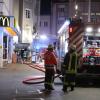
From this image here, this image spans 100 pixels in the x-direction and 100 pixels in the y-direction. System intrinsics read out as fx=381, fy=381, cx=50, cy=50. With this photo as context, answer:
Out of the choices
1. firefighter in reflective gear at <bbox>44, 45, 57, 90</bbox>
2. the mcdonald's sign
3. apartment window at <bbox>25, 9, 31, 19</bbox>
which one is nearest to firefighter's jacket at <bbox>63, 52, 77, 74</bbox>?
firefighter in reflective gear at <bbox>44, 45, 57, 90</bbox>

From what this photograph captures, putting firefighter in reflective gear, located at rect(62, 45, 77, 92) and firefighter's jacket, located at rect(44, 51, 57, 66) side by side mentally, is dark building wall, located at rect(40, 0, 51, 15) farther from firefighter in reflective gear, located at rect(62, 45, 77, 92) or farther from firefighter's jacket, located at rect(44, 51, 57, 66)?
firefighter in reflective gear, located at rect(62, 45, 77, 92)

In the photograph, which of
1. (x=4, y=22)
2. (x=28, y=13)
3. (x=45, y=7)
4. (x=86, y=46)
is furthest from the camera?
(x=45, y=7)

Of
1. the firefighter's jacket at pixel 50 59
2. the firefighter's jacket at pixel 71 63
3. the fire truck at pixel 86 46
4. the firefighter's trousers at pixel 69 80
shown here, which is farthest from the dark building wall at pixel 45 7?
the firefighter's trousers at pixel 69 80

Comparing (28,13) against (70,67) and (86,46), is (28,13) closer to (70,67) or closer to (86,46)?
(86,46)

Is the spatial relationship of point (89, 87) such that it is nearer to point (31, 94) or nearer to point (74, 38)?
point (74, 38)

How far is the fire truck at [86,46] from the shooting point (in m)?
16.2

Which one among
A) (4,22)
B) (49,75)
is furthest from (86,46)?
(4,22)

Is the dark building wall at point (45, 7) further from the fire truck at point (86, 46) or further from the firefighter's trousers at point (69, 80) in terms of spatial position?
the firefighter's trousers at point (69, 80)

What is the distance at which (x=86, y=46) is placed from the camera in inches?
650

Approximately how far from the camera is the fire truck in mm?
16156

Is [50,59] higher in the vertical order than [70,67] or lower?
higher

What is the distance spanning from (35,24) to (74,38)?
53.6m

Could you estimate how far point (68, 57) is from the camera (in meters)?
14.6

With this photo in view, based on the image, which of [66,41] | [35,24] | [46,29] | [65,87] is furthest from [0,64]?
[46,29]
